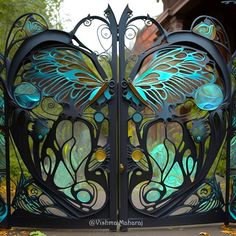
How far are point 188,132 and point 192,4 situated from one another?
5413 mm

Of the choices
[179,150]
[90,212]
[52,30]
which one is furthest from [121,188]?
[52,30]

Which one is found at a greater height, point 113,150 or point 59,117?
point 59,117

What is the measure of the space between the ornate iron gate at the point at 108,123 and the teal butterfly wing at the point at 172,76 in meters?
0.01

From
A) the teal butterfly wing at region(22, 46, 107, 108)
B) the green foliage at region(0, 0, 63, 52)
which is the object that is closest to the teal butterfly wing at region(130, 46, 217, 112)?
the teal butterfly wing at region(22, 46, 107, 108)

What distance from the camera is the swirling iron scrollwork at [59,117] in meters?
4.64

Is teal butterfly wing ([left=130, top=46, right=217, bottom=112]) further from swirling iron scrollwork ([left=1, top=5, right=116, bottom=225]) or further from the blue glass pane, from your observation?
swirling iron scrollwork ([left=1, top=5, right=116, bottom=225])

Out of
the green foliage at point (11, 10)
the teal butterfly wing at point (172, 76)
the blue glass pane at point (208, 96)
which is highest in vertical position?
the green foliage at point (11, 10)

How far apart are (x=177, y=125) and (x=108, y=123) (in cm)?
92

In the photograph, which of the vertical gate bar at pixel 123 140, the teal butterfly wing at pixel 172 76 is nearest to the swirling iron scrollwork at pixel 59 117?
the vertical gate bar at pixel 123 140

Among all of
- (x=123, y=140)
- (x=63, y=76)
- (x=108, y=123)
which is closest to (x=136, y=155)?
(x=123, y=140)

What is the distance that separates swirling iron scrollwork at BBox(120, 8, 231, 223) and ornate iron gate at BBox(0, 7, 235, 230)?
0.04ft

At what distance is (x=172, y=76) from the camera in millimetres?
4770

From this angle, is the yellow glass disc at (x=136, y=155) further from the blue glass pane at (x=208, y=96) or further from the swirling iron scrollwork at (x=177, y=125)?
the blue glass pane at (x=208, y=96)

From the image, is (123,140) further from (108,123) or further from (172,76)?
(172,76)
